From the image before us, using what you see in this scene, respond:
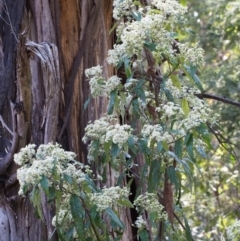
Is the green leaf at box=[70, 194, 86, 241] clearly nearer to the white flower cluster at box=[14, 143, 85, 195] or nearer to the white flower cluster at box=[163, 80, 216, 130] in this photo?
the white flower cluster at box=[14, 143, 85, 195]

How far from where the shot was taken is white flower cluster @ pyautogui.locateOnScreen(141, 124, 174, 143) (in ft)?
7.45

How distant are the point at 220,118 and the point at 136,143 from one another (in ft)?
11.7

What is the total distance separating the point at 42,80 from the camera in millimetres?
3158

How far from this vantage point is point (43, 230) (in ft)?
9.88

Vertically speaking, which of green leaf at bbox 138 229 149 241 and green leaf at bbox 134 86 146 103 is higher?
green leaf at bbox 134 86 146 103

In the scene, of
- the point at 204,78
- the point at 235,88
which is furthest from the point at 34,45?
the point at 204,78

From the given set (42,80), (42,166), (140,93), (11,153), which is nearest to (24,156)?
(42,166)

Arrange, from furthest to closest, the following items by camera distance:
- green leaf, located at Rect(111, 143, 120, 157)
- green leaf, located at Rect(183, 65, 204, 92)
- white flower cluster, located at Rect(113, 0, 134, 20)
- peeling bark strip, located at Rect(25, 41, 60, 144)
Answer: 1. peeling bark strip, located at Rect(25, 41, 60, 144)
2. white flower cluster, located at Rect(113, 0, 134, 20)
3. green leaf, located at Rect(183, 65, 204, 92)
4. green leaf, located at Rect(111, 143, 120, 157)

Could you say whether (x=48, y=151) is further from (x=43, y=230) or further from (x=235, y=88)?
(x=235, y=88)

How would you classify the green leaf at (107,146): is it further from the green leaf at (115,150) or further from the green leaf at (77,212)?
the green leaf at (77,212)

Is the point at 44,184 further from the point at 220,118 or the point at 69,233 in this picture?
the point at 220,118

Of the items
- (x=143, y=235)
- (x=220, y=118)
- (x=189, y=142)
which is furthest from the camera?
(x=220, y=118)

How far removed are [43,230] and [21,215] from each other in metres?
0.13

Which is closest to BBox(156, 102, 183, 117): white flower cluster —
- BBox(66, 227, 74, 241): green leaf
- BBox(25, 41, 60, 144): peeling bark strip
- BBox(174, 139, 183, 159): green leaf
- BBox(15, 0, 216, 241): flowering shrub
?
BBox(15, 0, 216, 241): flowering shrub
